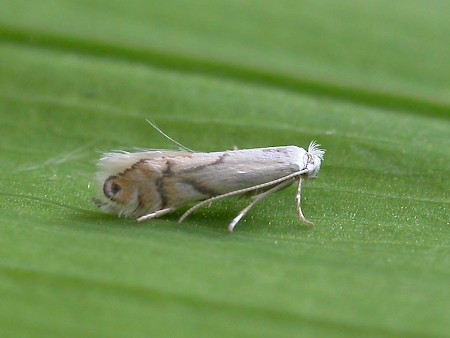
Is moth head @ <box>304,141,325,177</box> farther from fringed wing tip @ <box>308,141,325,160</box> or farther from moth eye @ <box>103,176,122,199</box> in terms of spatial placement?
moth eye @ <box>103,176,122,199</box>

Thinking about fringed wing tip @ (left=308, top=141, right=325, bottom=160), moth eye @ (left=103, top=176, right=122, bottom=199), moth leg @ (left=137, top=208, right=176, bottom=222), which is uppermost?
fringed wing tip @ (left=308, top=141, right=325, bottom=160)

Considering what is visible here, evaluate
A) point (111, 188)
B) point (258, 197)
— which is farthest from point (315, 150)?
point (111, 188)

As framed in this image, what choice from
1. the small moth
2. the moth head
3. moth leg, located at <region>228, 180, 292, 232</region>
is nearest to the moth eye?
the small moth

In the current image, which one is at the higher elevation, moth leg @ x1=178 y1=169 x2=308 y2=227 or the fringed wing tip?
the fringed wing tip

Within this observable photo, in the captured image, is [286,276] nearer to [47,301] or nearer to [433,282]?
[433,282]

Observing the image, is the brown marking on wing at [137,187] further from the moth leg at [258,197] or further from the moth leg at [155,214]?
the moth leg at [258,197]

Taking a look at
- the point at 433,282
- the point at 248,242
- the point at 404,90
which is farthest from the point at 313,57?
the point at 433,282

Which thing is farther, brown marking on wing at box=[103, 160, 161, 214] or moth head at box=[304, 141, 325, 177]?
moth head at box=[304, 141, 325, 177]

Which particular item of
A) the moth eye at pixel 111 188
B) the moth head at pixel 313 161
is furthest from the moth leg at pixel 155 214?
the moth head at pixel 313 161
